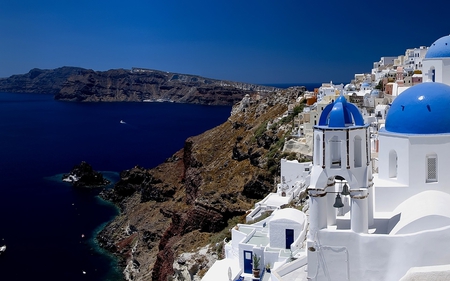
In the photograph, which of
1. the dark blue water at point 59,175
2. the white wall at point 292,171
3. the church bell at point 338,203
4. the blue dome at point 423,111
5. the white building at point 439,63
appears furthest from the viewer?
the dark blue water at point 59,175

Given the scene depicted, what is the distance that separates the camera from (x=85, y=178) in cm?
6969

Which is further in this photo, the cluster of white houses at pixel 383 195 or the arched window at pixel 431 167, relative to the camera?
the arched window at pixel 431 167

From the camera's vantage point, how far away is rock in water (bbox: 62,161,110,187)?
6962cm

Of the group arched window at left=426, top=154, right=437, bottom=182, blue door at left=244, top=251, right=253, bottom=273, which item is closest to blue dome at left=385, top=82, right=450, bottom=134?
arched window at left=426, top=154, right=437, bottom=182

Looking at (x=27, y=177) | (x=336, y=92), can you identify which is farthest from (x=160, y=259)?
(x=27, y=177)

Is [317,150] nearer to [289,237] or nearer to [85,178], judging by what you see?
[289,237]

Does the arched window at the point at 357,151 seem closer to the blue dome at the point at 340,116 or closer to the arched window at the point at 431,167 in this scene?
the blue dome at the point at 340,116

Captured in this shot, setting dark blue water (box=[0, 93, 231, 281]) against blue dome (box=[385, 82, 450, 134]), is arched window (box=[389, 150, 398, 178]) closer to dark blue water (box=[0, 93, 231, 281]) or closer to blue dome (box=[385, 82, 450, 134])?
blue dome (box=[385, 82, 450, 134])

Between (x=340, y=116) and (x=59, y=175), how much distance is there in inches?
2750

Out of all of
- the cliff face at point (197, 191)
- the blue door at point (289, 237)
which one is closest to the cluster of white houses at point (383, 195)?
the blue door at point (289, 237)

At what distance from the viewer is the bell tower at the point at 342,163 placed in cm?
1327

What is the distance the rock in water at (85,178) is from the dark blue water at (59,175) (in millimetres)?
1493

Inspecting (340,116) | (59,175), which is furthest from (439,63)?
(59,175)

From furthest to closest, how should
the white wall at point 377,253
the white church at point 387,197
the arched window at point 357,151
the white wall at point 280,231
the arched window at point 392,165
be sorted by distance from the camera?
the white wall at point 280,231, the arched window at point 392,165, the arched window at point 357,151, the white church at point 387,197, the white wall at point 377,253
